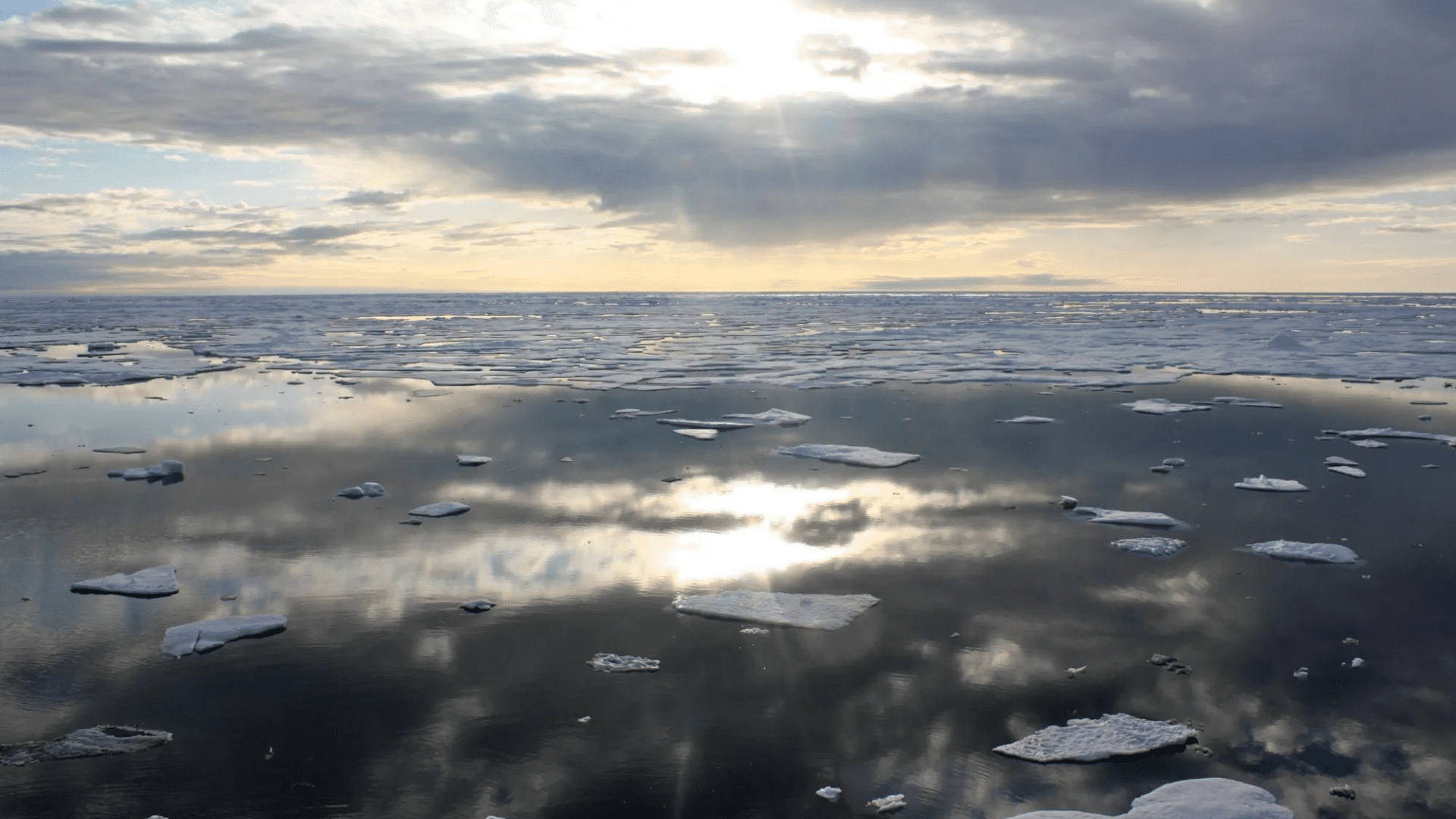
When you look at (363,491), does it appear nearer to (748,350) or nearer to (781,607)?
(781,607)

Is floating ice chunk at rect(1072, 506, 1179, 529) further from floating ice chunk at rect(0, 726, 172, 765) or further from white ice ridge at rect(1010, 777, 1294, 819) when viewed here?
floating ice chunk at rect(0, 726, 172, 765)

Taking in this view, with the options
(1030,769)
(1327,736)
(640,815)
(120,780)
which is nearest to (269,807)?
(120,780)

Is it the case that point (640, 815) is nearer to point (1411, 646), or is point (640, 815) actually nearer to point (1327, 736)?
point (1327, 736)

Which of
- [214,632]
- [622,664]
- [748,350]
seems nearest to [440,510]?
[214,632]

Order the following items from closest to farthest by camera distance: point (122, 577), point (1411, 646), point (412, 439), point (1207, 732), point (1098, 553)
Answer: point (1207, 732) → point (1411, 646) → point (122, 577) → point (1098, 553) → point (412, 439)

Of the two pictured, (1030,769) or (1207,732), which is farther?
(1207,732)

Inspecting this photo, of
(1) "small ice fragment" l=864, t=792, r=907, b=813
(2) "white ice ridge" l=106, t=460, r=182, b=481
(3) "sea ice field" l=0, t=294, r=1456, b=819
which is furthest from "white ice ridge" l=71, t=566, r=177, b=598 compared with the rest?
(1) "small ice fragment" l=864, t=792, r=907, b=813

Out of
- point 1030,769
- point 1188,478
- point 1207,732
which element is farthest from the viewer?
point 1188,478
